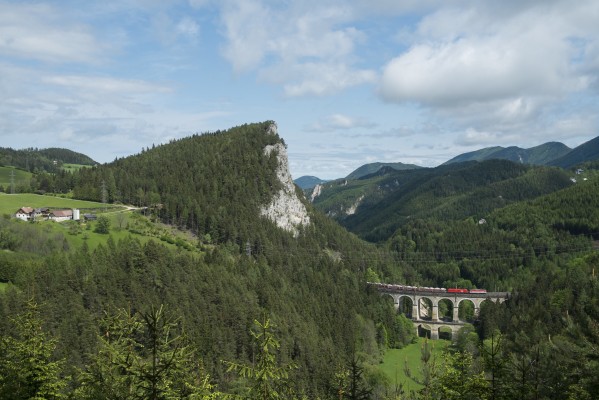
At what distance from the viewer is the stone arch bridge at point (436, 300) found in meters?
144

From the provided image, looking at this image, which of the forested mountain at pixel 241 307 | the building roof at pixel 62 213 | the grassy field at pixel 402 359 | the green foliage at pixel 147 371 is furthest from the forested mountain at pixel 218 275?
the building roof at pixel 62 213

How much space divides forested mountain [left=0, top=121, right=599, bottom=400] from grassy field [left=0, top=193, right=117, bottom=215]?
796cm

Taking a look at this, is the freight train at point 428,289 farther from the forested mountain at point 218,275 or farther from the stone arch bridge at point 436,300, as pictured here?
the forested mountain at point 218,275

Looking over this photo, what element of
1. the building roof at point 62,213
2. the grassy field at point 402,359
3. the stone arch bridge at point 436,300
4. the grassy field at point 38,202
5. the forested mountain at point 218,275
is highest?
the grassy field at point 38,202

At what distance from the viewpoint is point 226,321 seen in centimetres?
9188

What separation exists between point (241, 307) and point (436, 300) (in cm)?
7787

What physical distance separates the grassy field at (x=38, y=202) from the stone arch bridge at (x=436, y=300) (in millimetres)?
92194

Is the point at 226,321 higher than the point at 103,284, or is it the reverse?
A: the point at 103,284

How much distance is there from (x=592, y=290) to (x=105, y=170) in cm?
15681

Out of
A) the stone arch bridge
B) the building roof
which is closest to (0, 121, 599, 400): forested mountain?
the stone arch bridge

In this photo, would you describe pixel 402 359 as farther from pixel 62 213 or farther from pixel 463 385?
pixel 463 385

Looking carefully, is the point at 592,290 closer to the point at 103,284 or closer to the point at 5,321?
the point at 103,284

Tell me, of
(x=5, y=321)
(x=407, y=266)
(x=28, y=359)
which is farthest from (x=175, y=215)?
(x=28, y=359)

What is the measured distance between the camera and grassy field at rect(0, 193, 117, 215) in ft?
441
